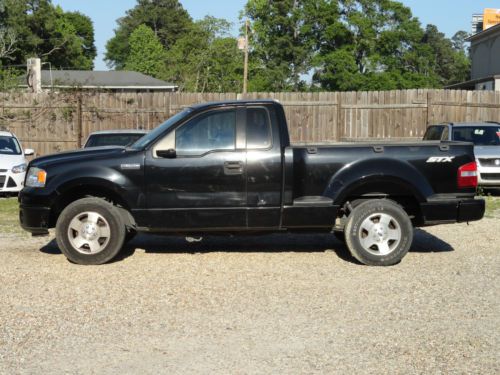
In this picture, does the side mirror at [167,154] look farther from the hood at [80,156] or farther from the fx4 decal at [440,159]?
the fx4 decal at [440,159]

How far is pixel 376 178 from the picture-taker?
327 inches

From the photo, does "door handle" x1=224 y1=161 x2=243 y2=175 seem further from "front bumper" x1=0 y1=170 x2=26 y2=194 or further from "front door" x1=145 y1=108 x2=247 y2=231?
"front bumper" x1=0 y1=170 x2=26 y2=194

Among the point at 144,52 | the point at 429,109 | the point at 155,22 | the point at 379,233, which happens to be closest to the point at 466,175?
the point at 379,233

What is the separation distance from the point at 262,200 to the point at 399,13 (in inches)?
2391

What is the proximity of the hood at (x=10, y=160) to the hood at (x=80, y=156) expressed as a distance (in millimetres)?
7053

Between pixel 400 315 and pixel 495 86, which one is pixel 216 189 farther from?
pixel 495 86

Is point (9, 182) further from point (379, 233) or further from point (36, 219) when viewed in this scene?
point (379, 233)

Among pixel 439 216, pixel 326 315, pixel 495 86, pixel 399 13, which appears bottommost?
pixel 326 315

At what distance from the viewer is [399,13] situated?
214 ft

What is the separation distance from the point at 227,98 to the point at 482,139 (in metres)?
7.88

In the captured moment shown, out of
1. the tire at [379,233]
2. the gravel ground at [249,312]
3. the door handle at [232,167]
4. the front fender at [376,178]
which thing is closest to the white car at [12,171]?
the gravel ground at [249,312]

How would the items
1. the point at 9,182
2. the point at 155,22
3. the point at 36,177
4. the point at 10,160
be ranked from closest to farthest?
the point at 36,177 → the point at 9,182 → the point at 10,160 → the point at 155,22

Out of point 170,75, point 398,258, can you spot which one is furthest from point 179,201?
point 170,75

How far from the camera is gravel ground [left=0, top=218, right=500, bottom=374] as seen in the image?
511 centimetres
